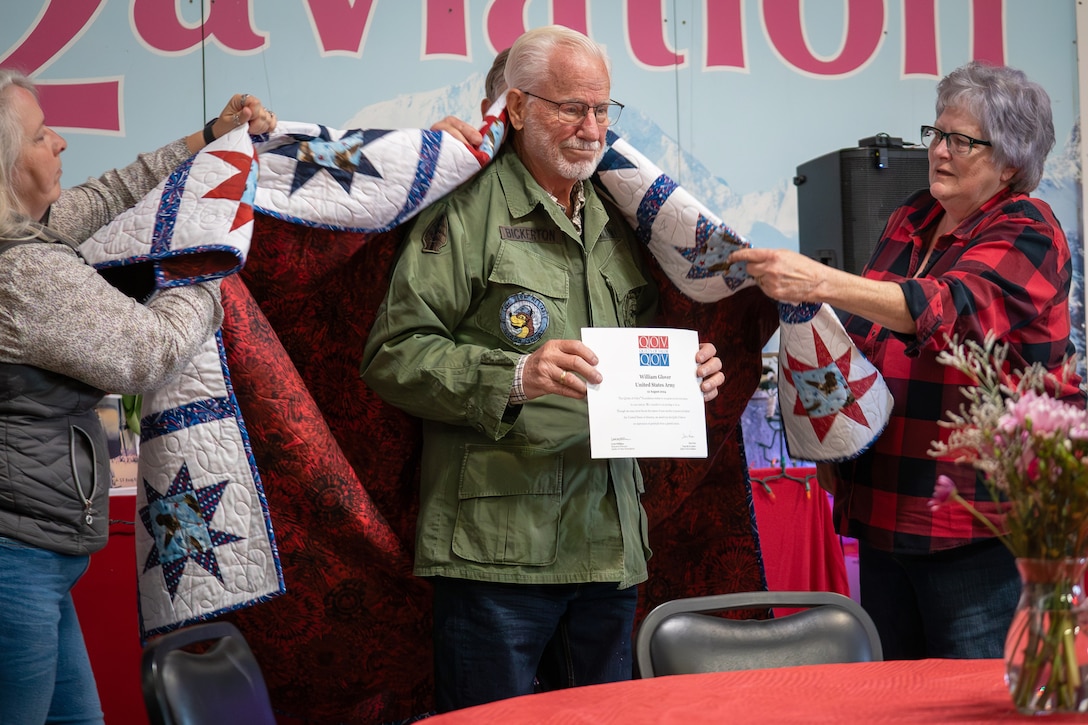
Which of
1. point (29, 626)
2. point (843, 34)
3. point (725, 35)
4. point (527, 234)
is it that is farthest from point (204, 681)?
point (843, 34)

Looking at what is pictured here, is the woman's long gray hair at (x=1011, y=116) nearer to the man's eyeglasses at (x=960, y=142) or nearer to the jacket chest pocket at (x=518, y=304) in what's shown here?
the man's eyeglasses at (x=960, y=142)

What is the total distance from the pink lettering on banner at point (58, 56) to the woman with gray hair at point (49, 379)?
2650 millimetres

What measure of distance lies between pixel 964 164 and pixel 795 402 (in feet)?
1.97

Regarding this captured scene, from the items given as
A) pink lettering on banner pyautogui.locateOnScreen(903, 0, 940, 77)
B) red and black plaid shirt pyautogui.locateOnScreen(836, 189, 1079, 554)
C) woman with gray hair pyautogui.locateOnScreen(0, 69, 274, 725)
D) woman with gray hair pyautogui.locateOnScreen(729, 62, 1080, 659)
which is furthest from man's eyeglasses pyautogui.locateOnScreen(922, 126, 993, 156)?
pink lettering on banner pyautogui.locateOnScreen(903, 0, 940, 77)

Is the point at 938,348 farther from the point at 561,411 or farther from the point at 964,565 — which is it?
the point at 561,411

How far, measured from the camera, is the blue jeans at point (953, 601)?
2.12 meters

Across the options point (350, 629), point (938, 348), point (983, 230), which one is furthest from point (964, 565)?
point (350, 629)

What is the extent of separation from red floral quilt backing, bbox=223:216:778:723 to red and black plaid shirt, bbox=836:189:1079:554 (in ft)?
0.98

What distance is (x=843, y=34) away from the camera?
201 inches

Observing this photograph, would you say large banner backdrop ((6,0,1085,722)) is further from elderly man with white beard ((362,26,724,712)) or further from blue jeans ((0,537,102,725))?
blue jeans ((0,537,102,725))

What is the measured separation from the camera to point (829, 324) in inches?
86.8

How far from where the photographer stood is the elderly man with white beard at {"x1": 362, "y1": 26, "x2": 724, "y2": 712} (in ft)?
6.64

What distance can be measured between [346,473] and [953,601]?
123 centimetres

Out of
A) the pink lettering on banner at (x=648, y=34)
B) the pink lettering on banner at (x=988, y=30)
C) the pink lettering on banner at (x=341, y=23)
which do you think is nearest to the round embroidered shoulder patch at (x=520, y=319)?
the pink lettering on banner at (x=341, y=23)
